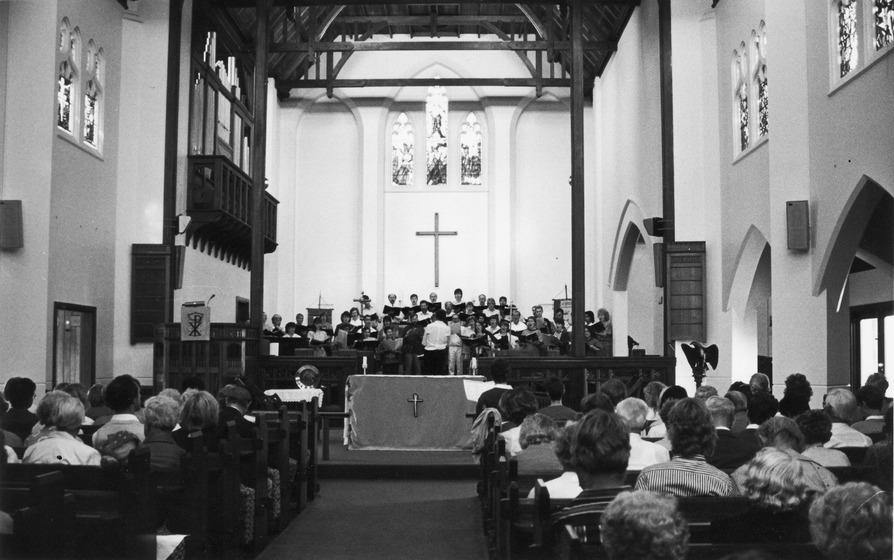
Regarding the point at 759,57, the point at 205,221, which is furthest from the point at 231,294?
the point at 759,57

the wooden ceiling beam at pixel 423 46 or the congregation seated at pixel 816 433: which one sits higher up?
the wooden ceiling beam at pixel 423 46

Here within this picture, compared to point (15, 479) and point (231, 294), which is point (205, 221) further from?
point (15, 479)

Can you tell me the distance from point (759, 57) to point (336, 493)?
767 centimetres

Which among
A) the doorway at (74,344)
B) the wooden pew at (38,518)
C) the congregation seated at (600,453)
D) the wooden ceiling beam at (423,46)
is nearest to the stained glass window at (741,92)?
the wooden ceiling beam at (423,46)

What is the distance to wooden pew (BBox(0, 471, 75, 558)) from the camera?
11.2 feet

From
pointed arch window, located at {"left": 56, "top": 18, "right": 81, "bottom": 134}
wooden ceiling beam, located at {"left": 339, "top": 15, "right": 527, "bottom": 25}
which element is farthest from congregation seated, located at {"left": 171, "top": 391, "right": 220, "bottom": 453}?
wooden ceiling beam, located at {"left": 339, "top": 15, "right": 527, "bottom": 25}

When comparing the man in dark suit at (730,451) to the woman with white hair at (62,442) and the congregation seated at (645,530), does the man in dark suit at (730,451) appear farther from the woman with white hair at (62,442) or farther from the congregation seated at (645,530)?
the woman with white hair at (62,442)

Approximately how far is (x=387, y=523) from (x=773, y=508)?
4.70 m

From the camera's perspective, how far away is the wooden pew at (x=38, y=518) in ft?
11.2

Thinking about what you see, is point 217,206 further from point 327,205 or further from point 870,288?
point 870,288

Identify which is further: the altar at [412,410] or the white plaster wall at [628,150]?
the white plaster wall at [628,150]

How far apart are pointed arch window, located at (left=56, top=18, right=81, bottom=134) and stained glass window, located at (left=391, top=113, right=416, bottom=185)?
10.9m

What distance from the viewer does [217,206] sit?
599 inches

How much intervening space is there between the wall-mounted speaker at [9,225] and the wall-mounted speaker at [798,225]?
27.3 ft
